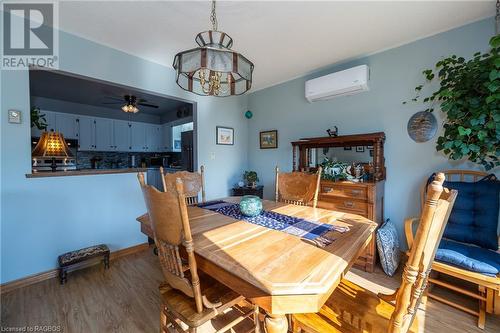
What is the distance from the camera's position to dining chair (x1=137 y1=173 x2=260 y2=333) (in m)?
0.91

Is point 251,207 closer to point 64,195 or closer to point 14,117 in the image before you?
point 64,195

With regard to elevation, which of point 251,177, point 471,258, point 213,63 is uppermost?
point 213,63

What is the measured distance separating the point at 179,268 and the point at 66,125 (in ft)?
17.4

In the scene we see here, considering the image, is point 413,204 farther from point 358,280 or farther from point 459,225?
point 358,280

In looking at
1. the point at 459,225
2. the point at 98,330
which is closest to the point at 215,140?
the point at 98,330

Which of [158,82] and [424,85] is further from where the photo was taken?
[158,82]

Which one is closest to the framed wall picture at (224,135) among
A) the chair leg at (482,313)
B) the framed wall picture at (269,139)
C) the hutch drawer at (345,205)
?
the framed wall picture at (269,139)

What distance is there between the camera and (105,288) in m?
1.94

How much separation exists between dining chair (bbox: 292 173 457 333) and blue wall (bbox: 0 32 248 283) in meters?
2.38

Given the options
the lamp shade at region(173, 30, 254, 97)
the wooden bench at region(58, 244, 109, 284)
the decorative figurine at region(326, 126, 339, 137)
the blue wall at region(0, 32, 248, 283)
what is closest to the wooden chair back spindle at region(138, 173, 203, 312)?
the lamp shade at region(173, 30, 254, 97)

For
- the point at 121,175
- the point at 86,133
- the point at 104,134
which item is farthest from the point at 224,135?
the point at 86,133

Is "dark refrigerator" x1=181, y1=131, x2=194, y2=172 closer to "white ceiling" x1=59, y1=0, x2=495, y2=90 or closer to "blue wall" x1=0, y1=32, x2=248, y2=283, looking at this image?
"blue wall" x1=0, y1=32, x2=248, y2=283

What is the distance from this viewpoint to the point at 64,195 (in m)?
2.20

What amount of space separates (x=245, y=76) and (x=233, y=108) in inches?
99.5
